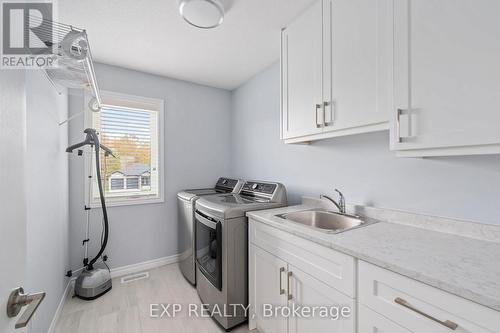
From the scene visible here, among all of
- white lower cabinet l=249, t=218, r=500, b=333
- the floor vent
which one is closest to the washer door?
white lower cabinet l=249, t=218, r=500, b=333

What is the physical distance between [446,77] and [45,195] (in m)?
2.50

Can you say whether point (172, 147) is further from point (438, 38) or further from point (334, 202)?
point (438, 38)

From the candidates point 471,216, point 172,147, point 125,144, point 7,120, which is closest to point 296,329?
point 471,216

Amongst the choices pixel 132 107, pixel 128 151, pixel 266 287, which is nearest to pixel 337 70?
pixel 266 287

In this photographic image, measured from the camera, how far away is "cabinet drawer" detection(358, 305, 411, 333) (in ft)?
2.63

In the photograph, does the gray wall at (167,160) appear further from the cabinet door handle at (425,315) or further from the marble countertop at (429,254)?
the cabinet door handle at (425,315)

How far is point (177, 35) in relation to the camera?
72.2 inches

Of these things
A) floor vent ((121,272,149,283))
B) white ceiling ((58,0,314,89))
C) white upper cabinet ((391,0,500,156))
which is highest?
white ceiling ((58,0,314,89))

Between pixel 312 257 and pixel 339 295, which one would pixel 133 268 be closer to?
pixel 312 257

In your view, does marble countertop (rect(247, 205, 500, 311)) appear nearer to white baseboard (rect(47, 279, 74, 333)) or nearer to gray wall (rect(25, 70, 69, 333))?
gray wall (rect(25, 70, 69, 333))

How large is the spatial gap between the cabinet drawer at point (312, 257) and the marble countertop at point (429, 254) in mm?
51

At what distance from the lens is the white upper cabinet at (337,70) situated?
1.14 meters

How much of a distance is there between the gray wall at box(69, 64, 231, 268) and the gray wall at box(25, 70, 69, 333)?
10.5 inches

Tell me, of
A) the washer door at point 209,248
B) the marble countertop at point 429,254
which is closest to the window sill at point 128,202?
the washer door at point 209,248
